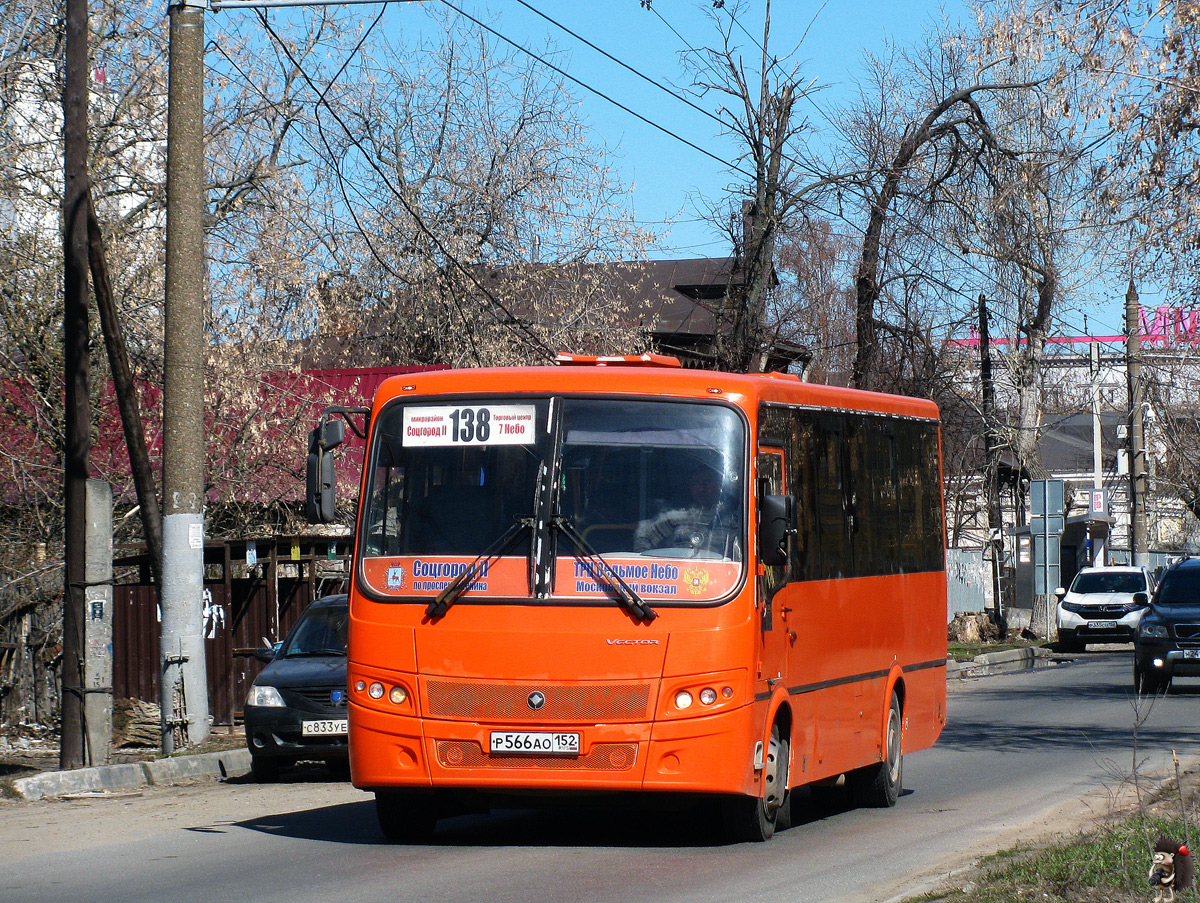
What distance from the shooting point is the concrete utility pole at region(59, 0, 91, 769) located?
1443 centimetres

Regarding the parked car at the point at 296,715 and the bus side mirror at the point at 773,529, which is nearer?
the bus side mirror at the point at 773,529

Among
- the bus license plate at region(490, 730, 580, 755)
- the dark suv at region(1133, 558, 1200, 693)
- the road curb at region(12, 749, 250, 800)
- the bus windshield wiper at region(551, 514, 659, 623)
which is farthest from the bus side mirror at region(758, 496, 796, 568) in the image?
the dark suv at region(1133, 558, 1200, 693)

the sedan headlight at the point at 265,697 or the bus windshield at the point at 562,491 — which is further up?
the bus windshield at the point at 562,491

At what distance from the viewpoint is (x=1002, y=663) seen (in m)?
31.8

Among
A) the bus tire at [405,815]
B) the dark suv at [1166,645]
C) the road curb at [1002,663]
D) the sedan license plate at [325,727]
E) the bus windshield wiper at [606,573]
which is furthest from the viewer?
the road curb at [1002,663]

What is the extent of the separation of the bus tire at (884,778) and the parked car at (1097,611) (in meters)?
25.1

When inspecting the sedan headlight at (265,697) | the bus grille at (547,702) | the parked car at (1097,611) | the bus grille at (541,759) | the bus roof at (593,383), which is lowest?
the parked car at (1097,611)

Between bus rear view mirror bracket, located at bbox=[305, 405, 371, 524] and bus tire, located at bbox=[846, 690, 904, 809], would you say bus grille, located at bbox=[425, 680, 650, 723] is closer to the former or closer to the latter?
bus rear view mirror bracket, located at bbox=[305, 405, 371, 524]

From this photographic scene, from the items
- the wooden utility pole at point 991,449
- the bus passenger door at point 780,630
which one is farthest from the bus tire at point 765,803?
the wooden utility pole at point 991,449

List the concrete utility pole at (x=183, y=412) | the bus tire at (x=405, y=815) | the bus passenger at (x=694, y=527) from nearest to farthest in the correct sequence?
the bus passenger at (x=694, y=527) < the bus tire at (x=405, y=815) < the concrete utility pole at (x=183, y=412)

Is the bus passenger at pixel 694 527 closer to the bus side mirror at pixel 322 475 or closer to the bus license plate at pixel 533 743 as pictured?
Answer: the bus license plate at pixel 533 743

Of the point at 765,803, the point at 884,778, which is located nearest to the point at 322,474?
the point at 765,803

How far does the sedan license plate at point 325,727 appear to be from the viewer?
1412 cm

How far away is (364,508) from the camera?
963cm
